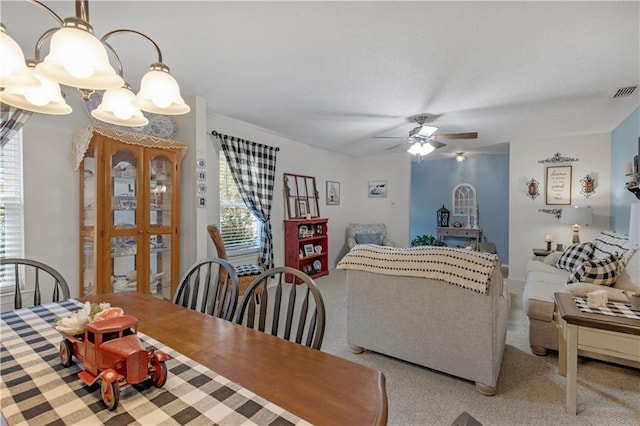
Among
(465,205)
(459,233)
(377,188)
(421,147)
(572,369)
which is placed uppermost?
(421,147)

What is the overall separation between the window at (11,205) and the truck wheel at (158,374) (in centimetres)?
246

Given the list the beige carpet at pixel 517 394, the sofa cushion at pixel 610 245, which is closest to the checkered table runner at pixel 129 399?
the beige carpet at pixel 517 394

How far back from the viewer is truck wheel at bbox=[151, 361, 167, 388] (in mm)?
869

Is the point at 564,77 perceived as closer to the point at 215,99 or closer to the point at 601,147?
the point at 601,147

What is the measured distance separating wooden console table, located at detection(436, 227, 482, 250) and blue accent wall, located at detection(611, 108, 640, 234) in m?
2.42

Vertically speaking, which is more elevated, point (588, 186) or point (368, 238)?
point (588, 186)

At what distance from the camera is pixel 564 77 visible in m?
2.58

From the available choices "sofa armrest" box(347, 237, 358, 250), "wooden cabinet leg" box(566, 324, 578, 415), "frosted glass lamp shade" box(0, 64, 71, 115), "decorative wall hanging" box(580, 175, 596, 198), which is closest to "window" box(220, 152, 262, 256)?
"sofa armrest" box(347, 237, 358, 250)

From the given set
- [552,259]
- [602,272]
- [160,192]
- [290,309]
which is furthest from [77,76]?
[552,259]

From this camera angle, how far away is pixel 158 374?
0.87 m

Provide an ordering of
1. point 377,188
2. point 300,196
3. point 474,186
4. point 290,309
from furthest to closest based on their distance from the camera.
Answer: point 474,186, point 377,188, point 300,196, point 290,309

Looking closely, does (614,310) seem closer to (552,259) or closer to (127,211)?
(552,259)

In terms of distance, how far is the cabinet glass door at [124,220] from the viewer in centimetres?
263

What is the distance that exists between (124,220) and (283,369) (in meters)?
2.41
